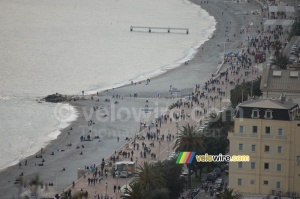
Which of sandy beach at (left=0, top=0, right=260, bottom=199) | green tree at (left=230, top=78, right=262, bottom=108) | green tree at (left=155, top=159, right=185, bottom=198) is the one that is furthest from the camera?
green tree at (left=230, top=78, right=262, bottom=108)

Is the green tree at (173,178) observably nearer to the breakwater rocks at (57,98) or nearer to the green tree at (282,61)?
the green tree at (282,61)

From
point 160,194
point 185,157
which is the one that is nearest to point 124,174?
point 185,157

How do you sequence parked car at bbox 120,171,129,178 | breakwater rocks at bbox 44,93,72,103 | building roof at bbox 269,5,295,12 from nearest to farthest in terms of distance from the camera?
parked car at bbox 120,171,129,178 → breakwater rocks at bbox 44,93,72,103 → building roof at bbox 269,5,295,12

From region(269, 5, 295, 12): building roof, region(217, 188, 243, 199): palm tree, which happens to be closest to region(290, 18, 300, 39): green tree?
region(269, 5, 295, 12): building roof

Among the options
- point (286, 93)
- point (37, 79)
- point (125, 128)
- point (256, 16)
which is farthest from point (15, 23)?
point (286, 93)

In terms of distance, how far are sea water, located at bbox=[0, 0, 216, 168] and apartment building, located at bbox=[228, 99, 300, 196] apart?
995 inches

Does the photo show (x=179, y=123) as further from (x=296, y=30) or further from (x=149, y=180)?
(x=296, y=30)

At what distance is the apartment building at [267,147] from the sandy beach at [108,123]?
15.4 m

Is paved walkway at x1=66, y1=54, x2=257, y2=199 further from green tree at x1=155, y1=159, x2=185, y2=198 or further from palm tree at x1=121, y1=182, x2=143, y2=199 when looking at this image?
palm tree at x1=121, y1=182, x2=143, y2=199

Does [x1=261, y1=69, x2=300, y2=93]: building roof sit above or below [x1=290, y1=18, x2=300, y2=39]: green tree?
below

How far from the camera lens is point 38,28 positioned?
602 feet

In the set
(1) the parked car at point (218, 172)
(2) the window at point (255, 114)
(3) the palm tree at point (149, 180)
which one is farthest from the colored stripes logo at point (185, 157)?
(2) the window at point (255, 114)

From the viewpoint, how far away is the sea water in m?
98.6

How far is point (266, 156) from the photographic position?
62.9 metres
